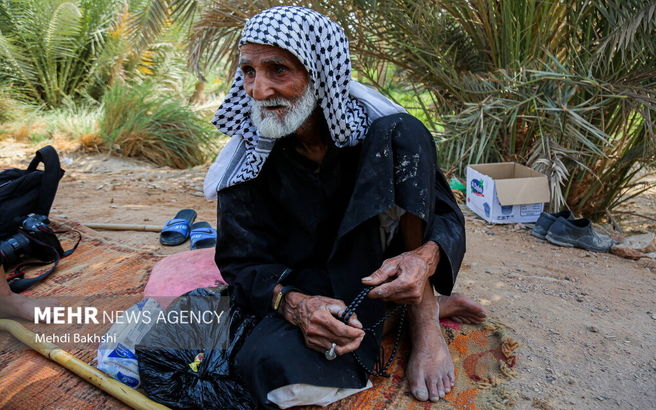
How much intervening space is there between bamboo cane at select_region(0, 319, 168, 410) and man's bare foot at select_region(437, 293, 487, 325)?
3.88ft

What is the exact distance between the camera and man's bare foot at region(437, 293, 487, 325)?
7.06 feet

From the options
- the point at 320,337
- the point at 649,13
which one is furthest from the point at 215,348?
the point at 649,13

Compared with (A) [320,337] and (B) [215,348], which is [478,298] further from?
(B) [215,348]

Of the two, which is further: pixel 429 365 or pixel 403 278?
pixel 429 365

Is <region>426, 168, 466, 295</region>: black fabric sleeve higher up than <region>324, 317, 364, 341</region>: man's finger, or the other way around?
<region>426, 168, 466, 295</region>: black fabric sleeve

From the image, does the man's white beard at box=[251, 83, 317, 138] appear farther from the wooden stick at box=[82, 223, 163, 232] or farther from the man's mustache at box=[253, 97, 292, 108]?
the wooden stick at box=[82, 223, 163, 232]

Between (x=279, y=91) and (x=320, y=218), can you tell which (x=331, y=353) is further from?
(x=279, y=91)

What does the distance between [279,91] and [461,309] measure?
1195 millimetres

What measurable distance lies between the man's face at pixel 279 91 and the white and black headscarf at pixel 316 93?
0.14ft

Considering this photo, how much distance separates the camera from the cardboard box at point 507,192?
12.2ft

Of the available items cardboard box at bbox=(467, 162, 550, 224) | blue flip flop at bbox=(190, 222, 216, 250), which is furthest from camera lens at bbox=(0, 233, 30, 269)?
cardboard box at bbox=(467, 162, 550, 224)

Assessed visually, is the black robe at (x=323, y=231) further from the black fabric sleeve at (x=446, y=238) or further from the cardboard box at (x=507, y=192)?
the cardboard box at (x=507, y=192)

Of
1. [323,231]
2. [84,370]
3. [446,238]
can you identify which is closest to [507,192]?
[446,238]

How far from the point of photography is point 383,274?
164cm
